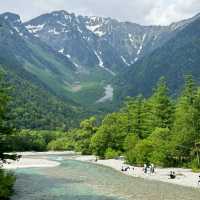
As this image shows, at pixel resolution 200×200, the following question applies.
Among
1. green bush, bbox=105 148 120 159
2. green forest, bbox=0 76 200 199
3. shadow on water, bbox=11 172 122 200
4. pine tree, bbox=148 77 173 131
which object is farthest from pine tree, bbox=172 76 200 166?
green bush, bbox=105 148 120 159

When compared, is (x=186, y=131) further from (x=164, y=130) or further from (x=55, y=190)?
(x=55, y=190)

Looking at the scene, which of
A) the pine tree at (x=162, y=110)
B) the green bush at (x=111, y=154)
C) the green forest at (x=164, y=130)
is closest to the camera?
the green forest at (x=164, y=130)

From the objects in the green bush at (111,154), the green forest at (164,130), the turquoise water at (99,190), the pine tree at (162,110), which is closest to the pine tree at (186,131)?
the green forest at (164,130)

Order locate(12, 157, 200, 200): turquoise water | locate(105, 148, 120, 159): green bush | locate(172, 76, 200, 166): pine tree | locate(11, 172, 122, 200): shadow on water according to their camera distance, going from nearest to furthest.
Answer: locate(11, 172, 122, 200): shadow on water < locate(12, 157, 200, 200): turquoise water < locate(172, 76, 200, 166): pine tree < locate(105, 148, 120, 159): green bush

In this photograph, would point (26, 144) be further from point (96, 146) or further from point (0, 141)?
point (0, 141)

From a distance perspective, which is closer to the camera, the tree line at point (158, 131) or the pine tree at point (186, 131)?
the pine tree at point (186, 131)

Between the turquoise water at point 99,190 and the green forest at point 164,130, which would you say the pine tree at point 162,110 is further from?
the turquoise water at point 99,190

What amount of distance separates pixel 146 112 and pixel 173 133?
31401 mm

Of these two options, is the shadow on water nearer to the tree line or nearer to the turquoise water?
the turquoise water

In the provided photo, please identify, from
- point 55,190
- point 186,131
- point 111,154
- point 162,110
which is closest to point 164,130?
point 186,131

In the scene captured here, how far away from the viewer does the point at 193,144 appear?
3408 inches

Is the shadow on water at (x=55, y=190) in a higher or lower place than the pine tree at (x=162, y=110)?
lower

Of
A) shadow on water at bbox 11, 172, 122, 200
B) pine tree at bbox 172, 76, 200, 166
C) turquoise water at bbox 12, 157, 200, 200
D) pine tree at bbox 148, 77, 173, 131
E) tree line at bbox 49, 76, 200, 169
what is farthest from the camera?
pine tree at bbox 148, 77, 173, 131

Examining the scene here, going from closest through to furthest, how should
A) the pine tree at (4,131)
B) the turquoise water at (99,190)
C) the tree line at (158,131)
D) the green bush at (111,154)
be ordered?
the pine tree at (4,131), the turquoise water at (99,190), the tree line at (158,131), the green bush at (111,154)
